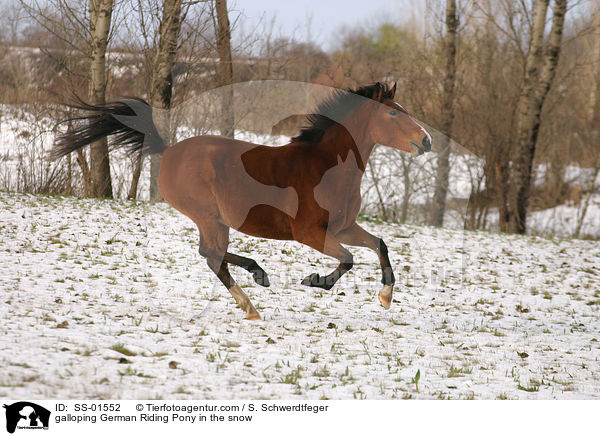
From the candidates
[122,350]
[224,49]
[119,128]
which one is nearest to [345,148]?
[119,128]

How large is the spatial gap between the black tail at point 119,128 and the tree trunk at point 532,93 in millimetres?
9520

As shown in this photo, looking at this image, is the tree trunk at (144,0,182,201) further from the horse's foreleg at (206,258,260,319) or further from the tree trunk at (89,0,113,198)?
the horse's foreleg at (206,258,260,319)

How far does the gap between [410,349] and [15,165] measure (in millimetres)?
A: 8576

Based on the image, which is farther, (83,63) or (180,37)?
(83,63)

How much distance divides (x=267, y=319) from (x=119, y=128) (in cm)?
210

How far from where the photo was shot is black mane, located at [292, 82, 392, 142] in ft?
15.8

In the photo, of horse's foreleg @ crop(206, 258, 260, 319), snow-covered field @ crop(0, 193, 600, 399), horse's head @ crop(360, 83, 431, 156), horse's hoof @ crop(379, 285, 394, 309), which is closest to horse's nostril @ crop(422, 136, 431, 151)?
horse's head @ crop(360, 83, 431, 156)

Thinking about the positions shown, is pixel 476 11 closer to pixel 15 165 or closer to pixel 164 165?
pixel 15 165

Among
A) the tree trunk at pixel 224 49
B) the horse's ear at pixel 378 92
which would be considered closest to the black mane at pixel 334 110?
the horse's ear at pixel 378 92

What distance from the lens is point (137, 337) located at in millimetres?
4527

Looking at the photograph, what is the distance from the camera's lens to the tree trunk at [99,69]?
943 centimetres

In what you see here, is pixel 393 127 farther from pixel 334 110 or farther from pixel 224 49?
pixel 224 49

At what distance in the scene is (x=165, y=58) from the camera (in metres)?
8.03
